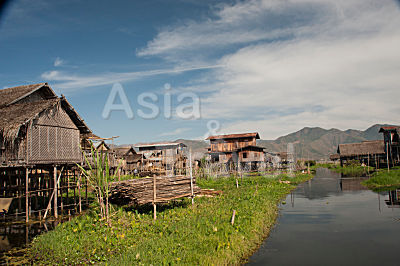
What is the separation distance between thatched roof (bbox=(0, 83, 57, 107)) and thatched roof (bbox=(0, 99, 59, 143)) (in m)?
1.34

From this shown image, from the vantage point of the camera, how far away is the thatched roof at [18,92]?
20375 mm

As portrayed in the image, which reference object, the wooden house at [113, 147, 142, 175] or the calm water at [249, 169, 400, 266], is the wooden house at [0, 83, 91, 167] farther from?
the wooden house at [113, 147, 142, 175]

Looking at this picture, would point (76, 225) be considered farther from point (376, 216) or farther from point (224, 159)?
point (224, 159)

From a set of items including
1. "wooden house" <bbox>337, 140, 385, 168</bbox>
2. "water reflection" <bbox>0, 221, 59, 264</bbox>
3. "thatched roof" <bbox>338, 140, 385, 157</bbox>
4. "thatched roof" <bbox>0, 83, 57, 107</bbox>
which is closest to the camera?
"water reflection" <bbox>0, 221, 59, 264</bbox>

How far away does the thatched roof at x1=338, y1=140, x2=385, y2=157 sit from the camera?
56.0 metres

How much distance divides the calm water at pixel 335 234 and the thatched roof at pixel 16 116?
1367 cm

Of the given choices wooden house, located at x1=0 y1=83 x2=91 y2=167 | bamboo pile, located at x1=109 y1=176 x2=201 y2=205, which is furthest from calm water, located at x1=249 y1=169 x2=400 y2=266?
wooden house, located at x1=0 y1=83 x2=91 y2=167

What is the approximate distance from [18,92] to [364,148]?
58.4 metres

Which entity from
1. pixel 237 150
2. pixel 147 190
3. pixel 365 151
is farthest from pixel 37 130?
pixel 365 151

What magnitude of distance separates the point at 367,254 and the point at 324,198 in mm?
13091

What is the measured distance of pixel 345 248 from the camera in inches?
439

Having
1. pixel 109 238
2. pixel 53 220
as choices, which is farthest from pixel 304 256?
pixel 53 220

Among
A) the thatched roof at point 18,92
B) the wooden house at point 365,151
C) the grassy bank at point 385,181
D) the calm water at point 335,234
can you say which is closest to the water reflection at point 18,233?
the thatched roof at point 18,92

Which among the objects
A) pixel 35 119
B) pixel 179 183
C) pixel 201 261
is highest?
pixel 35 119
